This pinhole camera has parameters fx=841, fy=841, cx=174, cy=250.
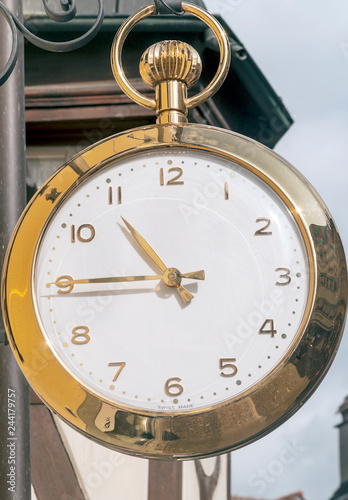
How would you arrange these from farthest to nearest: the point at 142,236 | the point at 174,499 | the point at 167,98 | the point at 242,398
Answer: the point at 174,499, the point at 167,98, the point at 142,236, the point at 242,398

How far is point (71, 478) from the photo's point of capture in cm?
342

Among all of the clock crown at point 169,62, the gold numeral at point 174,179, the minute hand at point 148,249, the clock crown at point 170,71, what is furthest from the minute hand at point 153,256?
the clock crown at point 169,62

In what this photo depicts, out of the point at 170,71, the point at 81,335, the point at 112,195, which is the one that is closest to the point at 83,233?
the point at 112,195

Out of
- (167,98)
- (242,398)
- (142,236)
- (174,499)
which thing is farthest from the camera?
(174,499)

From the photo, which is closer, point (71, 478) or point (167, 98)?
point (167, 98)

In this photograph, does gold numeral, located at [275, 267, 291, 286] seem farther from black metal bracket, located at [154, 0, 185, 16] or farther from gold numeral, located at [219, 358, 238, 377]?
black metal bracket, located at [154, 0, 185, 16]

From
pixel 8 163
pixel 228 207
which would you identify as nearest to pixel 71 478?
pixel 8 163

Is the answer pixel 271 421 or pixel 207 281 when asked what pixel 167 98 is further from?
pixel 271 421

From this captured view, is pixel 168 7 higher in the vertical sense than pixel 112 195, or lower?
higher

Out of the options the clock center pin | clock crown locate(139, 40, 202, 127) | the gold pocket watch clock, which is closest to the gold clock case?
the gold pocket watch clock

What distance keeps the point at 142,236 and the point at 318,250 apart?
1.25 feet

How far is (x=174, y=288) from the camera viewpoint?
5.86 ft

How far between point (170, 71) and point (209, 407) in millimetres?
867

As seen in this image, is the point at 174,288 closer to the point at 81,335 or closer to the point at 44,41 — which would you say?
the point at 81,335
